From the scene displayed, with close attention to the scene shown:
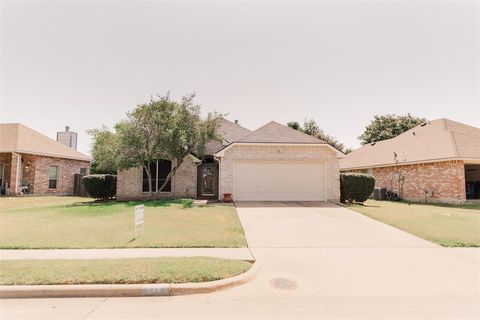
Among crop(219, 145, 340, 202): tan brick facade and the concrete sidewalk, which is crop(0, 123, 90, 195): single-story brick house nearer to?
crop(219, 145, 340, 202): tan brick facade

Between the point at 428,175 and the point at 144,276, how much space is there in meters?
20.4

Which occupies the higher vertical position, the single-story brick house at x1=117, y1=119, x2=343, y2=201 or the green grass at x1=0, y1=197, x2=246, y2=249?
the single-story brick house at x1=117, y1=119, x2=343, y2=201

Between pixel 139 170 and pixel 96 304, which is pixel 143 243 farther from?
pixel 139 170

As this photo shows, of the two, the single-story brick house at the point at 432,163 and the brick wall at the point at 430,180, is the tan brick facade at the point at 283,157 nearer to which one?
the single-story brick house at the point at 432,163

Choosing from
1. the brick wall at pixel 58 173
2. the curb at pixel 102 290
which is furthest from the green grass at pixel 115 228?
the brick wall at pixel 58 173

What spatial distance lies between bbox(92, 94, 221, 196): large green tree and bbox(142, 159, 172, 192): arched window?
70.3 inches

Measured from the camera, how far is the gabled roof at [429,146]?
18469mm

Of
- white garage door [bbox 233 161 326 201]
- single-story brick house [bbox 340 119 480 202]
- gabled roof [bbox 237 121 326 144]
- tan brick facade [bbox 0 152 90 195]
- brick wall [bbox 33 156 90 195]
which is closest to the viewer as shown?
white garage door [bbox 233 161 326 201]

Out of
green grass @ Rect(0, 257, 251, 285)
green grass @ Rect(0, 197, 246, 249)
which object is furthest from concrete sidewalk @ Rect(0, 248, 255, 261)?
green grass @ Rect(0, 257, 251, 285)

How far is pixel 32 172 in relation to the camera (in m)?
20.7

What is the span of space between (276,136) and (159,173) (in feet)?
26.6

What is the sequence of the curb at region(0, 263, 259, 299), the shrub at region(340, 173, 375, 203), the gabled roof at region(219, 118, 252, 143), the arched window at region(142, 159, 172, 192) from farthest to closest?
the gabled roof at region(219, 118, 252, 143)
the arched window at region(142, 159, 172, 192)
the shrub at region(340, 173, 375, 203)
the curb at region(0, 263, 259, 299)

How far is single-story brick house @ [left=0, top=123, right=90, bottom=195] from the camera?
19.8 metres

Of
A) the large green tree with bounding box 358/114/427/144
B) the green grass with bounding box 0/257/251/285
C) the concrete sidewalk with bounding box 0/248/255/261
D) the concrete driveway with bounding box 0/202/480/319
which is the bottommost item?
the concrete driveway with bounding box 0/202/480/319
